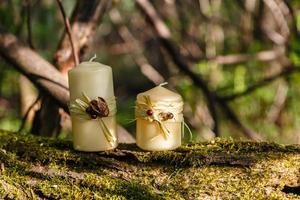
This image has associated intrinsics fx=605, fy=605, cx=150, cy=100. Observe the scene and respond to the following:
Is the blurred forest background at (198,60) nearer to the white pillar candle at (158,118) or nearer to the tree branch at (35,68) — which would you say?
the tree branch at (35,68)

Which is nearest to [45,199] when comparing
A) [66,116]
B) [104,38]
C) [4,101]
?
[66,116]

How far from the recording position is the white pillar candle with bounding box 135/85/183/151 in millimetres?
1316

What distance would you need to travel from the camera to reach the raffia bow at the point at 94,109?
1.32 metres

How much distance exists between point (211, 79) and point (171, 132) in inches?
108

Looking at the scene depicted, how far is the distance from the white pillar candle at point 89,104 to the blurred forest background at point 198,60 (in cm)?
49

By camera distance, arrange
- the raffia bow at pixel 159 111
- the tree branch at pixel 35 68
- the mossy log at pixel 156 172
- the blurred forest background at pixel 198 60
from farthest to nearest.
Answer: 1. the blurred forest background at pixel 198 60
2. the tree branch at pixel 35 68
3. the raffia bow at pixel 159 111
4. the mossy log at pixel 156 172

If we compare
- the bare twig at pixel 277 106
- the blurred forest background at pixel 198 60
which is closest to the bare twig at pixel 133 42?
the blurred forest background at pixel 198 60

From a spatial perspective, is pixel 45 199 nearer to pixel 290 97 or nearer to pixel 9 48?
pixel 9 48

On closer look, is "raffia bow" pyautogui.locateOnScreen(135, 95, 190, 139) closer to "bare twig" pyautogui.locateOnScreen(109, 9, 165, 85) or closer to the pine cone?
the pine cone

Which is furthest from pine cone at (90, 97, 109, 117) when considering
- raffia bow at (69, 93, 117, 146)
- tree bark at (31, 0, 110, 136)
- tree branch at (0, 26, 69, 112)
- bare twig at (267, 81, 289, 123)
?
bare twig at (267, 81, 289, 123)

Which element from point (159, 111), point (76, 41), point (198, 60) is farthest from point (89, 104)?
point (198, 60)

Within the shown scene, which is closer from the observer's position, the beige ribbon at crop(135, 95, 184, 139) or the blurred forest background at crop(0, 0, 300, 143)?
the beige ribbon at crop(135, 95, 184, 139)

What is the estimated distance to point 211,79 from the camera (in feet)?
13.3

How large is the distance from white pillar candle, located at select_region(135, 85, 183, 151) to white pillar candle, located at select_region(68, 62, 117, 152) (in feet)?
0.24
